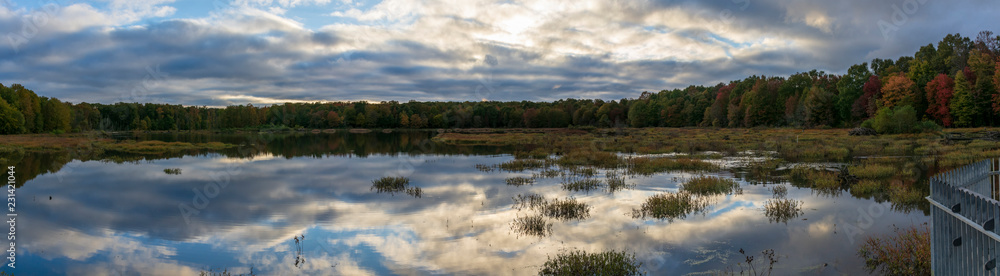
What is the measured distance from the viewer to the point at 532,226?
14672 millimetres

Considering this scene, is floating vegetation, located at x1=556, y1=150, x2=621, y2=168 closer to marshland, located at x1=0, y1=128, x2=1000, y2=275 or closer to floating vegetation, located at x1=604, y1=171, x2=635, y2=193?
marshland, located at x1=0, y1=128, x2=1000, y2=275

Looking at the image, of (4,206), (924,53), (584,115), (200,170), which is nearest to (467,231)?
(4,206)

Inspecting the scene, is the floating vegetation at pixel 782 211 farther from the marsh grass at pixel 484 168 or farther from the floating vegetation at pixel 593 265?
the marsh grass at pixel 484 168

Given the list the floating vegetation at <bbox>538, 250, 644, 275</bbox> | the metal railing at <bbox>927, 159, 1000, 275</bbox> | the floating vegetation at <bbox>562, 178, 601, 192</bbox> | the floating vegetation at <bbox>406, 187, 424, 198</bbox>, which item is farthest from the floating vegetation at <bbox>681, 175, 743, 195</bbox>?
the metal railing at <bbox>927, 159, 1000, 275</bbox>

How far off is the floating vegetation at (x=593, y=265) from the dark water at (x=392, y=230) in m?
0.32

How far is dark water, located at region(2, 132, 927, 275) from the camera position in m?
11.3

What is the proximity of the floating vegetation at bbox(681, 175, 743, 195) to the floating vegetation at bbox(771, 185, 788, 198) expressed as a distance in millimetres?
1246

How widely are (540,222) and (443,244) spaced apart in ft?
11.1

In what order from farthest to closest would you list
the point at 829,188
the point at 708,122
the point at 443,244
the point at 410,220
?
the point at 708,122 → the point at 829,188 → the point at 410,220 → the point at 443,244

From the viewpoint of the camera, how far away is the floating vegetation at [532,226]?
14.1 metres

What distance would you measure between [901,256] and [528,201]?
1151 cm

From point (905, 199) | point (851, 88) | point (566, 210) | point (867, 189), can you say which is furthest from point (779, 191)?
point (851, 88)

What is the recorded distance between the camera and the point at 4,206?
19.7 metres

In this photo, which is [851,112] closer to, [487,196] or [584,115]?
[584,115]
